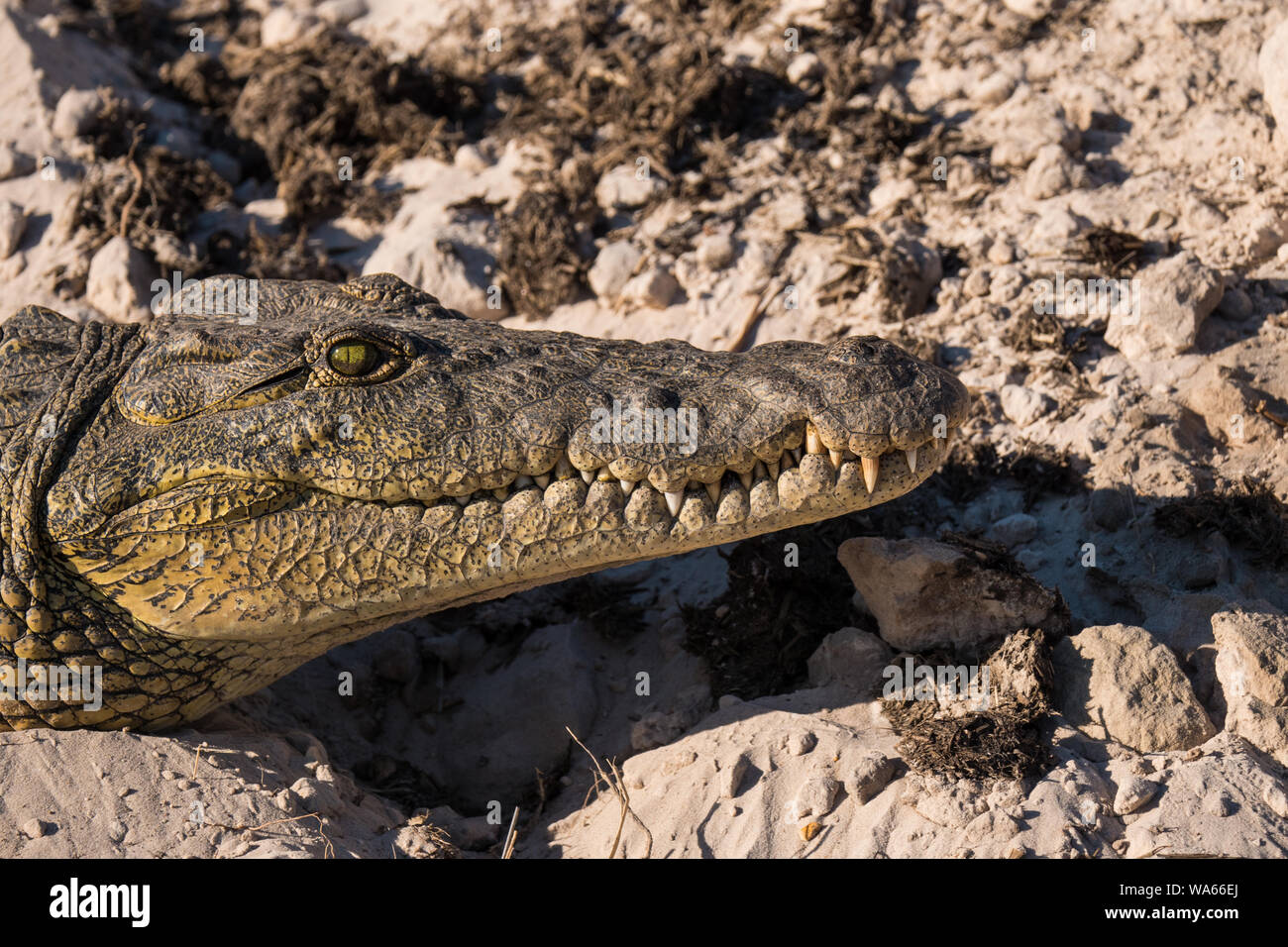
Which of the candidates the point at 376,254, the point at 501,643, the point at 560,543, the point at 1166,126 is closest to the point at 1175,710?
the point at 560,543

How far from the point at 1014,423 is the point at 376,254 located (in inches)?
150

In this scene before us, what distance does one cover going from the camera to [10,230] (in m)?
7.04

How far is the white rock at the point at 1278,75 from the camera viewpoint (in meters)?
5.76

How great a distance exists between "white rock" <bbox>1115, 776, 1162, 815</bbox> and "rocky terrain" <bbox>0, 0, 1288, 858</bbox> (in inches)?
0.5

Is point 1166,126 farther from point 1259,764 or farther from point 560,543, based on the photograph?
point 560,543

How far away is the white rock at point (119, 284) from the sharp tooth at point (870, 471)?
4730 millimetres

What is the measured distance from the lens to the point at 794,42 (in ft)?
23.9

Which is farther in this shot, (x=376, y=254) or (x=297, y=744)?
(x=376, y=254)

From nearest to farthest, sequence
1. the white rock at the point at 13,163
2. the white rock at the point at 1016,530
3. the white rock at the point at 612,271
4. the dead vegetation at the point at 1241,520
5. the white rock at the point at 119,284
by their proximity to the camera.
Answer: the dead vegetation at the point at 1241,520 < the white rock at the point at 1016,530 < the white rock at the point at 612,271 < the white rock at the point at 119,284 < the white rock at the point at 13,163

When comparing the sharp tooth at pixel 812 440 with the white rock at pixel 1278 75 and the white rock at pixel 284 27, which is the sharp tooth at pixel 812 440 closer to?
the white rock at pixel 1278 75

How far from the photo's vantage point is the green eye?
3764mm

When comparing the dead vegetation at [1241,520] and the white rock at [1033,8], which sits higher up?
the white rock at [1033,8]

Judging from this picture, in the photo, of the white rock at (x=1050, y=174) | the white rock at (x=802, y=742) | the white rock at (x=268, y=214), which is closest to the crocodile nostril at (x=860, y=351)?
the white rock at (x=802, y=742)

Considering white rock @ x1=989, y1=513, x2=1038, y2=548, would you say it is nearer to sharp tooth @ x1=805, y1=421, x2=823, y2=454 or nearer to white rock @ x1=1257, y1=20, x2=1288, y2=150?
sharp tooth @ x1=805, y1=421, x2=823, y2=454
